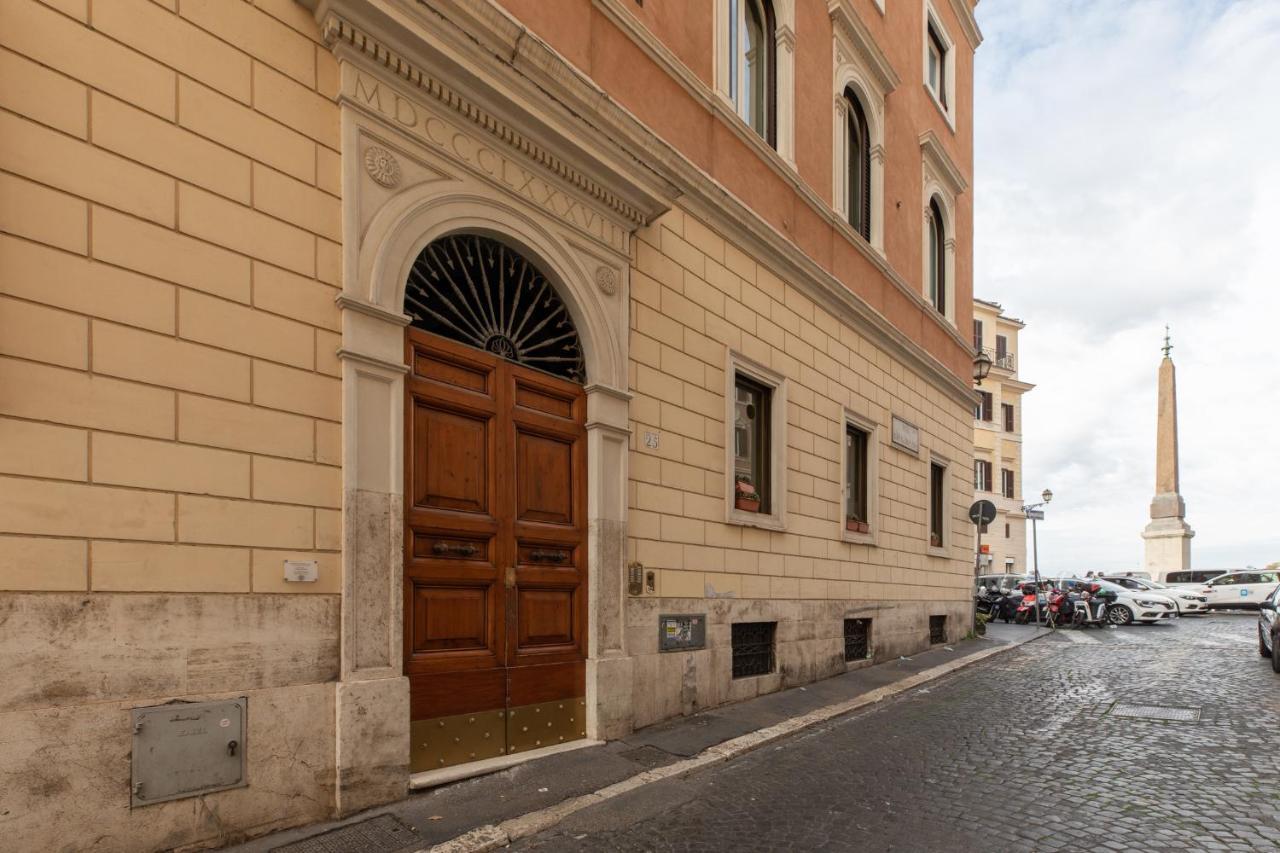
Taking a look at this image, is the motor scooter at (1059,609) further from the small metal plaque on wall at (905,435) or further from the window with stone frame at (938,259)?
the small metal plaque on wall at (905,435)

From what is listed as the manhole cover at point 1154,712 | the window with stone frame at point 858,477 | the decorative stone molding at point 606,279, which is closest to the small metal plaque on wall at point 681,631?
the decorative stone molding at point 606,279

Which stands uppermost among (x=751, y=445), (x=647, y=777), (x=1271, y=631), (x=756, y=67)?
(x=756, y=67)

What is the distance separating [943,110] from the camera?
56.7ft

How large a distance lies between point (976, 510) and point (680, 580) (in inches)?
431

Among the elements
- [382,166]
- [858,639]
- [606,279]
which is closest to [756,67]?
[606,279]

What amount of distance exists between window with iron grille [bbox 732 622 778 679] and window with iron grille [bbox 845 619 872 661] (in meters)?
2.41

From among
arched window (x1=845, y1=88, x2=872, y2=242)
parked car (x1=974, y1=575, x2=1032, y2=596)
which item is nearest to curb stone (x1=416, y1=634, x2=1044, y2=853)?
arched window (x1=845, y1=88, x2=872, y2=242)

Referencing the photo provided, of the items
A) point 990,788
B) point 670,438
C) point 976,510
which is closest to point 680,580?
point 670,438

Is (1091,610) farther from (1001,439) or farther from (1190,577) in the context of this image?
(1001,439)

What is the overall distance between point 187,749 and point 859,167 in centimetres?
1244

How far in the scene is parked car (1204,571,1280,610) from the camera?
30823 mm

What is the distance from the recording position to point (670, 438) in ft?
27.2

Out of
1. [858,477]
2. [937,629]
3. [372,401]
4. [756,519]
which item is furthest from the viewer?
[937,629]

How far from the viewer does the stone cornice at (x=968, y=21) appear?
18.4 m
